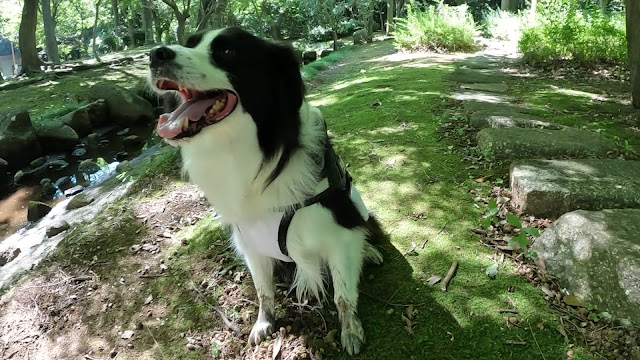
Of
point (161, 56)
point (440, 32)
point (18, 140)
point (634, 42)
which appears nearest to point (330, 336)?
point (161, 56)

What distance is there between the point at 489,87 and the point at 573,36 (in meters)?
2.84

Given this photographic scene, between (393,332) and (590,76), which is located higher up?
(590,76)

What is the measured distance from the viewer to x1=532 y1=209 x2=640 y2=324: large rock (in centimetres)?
197

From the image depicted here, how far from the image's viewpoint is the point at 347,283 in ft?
7.33

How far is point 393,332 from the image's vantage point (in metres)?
2.22

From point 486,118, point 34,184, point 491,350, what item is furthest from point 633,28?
point 34,184

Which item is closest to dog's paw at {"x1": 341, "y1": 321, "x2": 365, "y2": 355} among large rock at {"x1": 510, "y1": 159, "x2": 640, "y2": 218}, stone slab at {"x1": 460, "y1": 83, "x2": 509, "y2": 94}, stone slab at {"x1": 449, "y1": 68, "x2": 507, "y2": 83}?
large rock at {"x1": 510, "y1": 159, "x2": 640, "y2": 218}

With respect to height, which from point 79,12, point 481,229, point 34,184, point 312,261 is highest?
point 79,12

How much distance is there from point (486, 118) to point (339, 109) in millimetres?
2369

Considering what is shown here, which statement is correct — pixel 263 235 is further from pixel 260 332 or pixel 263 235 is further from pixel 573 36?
pixel 573 36

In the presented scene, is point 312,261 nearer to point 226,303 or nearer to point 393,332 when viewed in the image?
point 393,332

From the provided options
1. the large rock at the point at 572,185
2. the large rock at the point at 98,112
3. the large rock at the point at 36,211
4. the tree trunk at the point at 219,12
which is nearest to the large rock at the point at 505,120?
the large rock at the point at 572,185

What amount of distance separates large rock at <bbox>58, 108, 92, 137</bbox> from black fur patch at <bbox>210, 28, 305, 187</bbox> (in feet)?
26.3

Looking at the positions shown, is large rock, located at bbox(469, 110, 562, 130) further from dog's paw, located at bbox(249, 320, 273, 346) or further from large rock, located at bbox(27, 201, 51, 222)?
large rock, located at bbox(27, 201, 51, 222)
